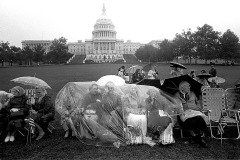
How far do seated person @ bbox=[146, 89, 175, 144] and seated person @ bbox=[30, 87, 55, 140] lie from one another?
2.93 m

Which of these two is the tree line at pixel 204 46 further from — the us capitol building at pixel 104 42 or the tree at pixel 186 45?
the us capitol building at pixel 104 42

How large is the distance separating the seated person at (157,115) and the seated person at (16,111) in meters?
3.67

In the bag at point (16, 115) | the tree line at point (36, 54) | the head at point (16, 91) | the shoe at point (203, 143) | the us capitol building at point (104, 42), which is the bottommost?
the shoe at point (203, 143)

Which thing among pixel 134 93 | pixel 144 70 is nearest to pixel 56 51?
pixel 144 70

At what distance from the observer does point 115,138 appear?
17.7ft

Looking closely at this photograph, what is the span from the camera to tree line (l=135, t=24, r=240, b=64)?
175 ft

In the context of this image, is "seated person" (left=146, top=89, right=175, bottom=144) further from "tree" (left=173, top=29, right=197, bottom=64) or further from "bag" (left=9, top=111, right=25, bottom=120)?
"tree" (left=173, top=29, right=197, bottom=64)

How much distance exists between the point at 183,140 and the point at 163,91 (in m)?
1.46

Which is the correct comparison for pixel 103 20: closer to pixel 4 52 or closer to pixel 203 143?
pixel 4 52

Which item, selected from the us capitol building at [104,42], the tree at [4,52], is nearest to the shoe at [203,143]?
the tree at [4,52]

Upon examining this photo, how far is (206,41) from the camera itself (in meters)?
58.9

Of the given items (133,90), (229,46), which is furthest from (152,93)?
(229,46)

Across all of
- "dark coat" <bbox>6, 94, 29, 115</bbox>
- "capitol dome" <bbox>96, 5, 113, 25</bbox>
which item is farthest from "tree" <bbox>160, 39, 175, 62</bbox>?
"capitol dome" <bbox>96, 5, 113, 25</bbox>

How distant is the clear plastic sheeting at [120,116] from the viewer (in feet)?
17.8
